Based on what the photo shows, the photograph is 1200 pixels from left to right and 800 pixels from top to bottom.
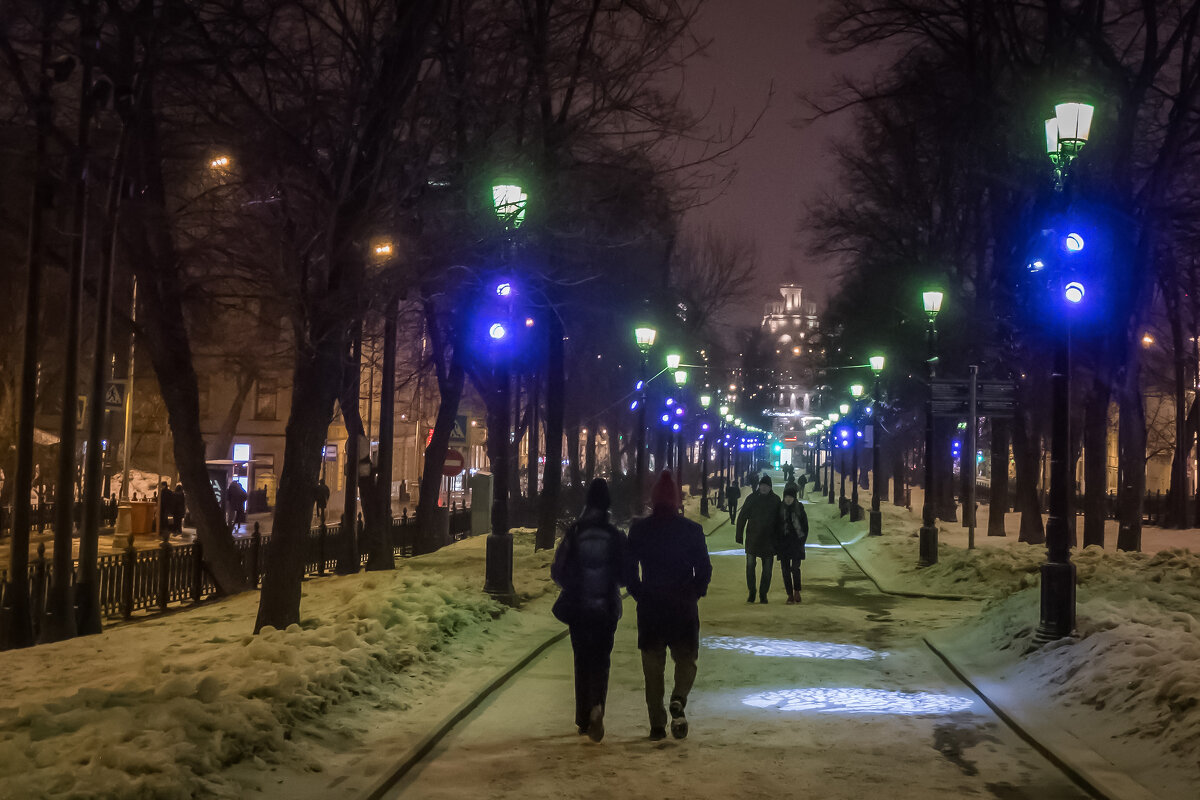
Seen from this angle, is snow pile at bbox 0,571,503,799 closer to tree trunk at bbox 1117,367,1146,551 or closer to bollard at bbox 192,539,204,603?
bollard at bbox 192,539,204,603

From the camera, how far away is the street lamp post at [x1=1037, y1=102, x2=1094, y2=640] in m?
12.3

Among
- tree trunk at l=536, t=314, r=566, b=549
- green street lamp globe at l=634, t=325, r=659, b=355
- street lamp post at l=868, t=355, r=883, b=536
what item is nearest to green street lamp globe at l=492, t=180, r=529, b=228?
tree trunk at l=536, t=314, r=566, b=549

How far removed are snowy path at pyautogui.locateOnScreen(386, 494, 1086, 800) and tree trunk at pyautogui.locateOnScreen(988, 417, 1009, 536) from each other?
21.2 metres

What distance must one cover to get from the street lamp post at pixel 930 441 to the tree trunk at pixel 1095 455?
298 cm

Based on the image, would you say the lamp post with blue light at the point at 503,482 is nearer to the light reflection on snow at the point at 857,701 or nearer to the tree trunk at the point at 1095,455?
the light reflection on snow at the point at 857,701

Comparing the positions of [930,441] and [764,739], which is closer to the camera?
[764,739]

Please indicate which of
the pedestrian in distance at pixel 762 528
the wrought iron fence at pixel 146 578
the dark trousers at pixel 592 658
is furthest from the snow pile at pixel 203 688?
the pedestrian in distance at pixel 762 528

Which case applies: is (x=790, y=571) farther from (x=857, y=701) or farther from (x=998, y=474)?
(x=998, y=474)

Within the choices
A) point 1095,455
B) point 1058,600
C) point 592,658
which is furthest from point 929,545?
point 592,658

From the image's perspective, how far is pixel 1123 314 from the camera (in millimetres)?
22594

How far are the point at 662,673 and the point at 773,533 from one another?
35.6ft

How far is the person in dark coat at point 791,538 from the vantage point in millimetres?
19219

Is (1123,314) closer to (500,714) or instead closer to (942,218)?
(942,218)

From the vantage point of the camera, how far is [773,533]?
19375mm
